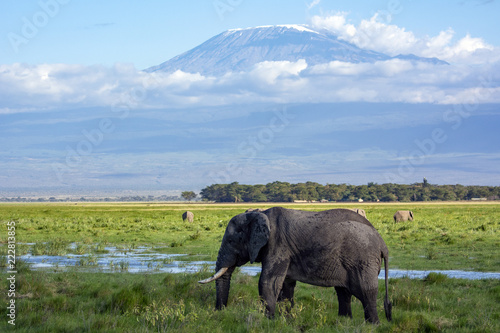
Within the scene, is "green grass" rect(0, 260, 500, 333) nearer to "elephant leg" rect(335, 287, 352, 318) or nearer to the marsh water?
"elephant leg" rect(335, 287, 352, 318)

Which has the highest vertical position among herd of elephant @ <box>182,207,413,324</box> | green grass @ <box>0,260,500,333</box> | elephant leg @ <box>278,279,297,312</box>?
herd of elephant @ <box>182,207,413,324</box>

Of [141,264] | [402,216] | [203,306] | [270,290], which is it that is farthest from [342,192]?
[270,290]

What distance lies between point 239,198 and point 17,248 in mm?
156716

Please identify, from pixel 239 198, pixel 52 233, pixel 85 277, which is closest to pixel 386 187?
pixel 239 198

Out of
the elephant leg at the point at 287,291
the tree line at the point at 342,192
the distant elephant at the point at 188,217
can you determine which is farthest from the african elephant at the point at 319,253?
the tree line at the point at 342,192

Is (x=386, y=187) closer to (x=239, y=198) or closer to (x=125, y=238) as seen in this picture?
(x=239, y=198)

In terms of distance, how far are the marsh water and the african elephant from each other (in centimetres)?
497

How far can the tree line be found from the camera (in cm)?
18088

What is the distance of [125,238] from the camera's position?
106 ft

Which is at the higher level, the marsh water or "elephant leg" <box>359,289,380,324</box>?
"elephant leg" <box>359,289,380,324</box>

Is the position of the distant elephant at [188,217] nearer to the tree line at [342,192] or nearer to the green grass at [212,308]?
the green grass at [212,308]

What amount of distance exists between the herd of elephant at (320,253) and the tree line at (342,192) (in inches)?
6460

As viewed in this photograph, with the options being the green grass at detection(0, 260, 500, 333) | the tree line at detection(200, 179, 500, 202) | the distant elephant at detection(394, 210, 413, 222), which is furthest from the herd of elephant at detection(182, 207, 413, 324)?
the tree line at detection(200, 179, 500, 202)

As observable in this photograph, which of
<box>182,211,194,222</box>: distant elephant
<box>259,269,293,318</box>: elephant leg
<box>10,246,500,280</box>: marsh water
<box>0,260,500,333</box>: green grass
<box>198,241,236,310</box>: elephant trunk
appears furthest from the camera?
<box>182,211,194,222</box>: distant elephant
